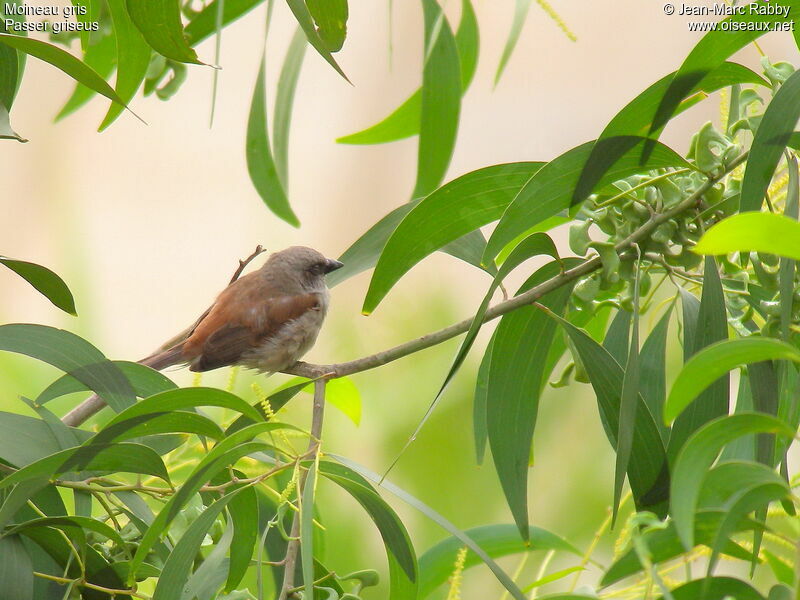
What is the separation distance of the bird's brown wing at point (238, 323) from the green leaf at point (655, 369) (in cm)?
97

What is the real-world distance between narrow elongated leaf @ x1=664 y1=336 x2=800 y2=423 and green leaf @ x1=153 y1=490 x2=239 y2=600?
1.27ft

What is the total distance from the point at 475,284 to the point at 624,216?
3121 millimetres

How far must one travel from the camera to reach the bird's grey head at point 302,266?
1.95m

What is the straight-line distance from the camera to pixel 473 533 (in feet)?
3.54

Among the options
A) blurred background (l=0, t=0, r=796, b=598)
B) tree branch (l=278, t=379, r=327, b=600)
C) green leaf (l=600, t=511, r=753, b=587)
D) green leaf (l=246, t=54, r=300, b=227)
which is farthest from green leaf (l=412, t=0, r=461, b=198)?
blurred background (l=0, t=0, r=796, b=598)

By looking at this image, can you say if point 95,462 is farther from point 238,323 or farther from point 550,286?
point 238,323

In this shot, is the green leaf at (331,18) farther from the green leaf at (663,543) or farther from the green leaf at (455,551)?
the green leaf at (455,551)

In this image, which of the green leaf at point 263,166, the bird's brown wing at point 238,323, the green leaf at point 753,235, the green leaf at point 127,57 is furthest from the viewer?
the bird's brown wing at point 238,323

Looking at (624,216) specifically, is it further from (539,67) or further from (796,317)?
(539,67)

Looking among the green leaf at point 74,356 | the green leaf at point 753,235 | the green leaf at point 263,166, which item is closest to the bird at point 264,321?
the green leaf at point 263,166

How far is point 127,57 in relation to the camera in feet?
3.25

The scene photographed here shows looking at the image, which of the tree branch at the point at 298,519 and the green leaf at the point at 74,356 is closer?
the tree branch at the point at 298,519

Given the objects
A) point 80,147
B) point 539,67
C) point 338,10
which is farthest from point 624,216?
point 80,147

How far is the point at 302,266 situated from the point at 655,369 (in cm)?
113
